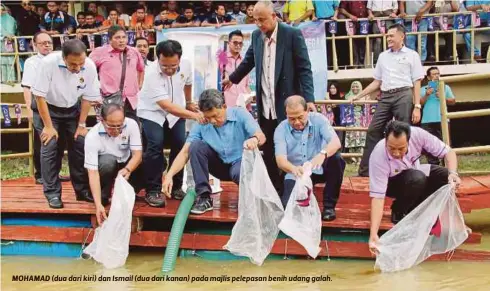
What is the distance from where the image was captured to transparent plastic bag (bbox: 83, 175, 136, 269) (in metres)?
4.76

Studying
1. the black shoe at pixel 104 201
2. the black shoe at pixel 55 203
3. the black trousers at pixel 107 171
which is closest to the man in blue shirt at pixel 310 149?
the black trousers at pixel 107 171

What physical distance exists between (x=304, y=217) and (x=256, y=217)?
1.15ft

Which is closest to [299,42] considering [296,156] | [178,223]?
[296,156]

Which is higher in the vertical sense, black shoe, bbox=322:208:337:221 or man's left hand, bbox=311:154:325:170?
man's left hand, bbox=311:154:325:170

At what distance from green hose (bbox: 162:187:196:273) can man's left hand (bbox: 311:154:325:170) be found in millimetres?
989

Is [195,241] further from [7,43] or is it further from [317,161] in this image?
[7,43]

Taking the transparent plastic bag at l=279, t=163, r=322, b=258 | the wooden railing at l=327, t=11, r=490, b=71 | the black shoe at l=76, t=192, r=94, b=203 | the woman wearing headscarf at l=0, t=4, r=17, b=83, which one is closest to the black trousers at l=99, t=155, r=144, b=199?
the black shoe at l=76, t=192, r=94, b=203

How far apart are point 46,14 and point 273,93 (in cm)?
811

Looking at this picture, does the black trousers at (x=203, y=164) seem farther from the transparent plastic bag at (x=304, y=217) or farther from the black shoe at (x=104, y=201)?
the black shoe at (x=104, y=201)

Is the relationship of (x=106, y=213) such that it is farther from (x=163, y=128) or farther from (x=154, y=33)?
(x=154, y=33)

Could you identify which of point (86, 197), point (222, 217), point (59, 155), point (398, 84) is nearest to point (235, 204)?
point (222, 217)

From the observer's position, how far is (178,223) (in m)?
4.82

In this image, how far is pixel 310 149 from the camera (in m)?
4.87

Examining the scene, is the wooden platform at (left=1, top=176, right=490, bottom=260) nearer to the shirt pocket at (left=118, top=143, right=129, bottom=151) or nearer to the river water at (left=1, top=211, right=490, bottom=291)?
the river water at (left=1, top=211, right=490, bottom=291)
